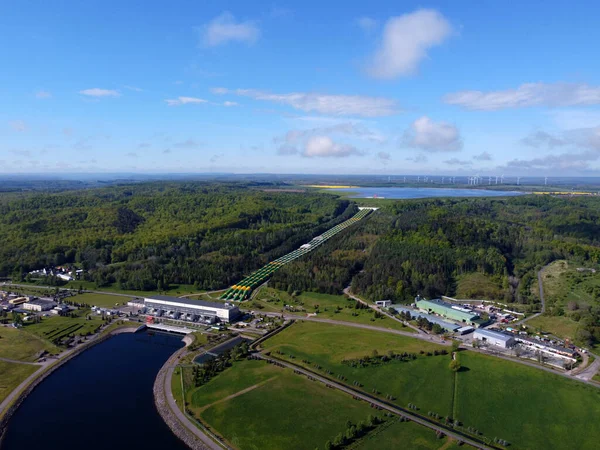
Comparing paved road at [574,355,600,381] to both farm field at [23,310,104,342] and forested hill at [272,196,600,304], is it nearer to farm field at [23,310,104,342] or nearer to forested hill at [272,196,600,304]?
forested hill at [272,196,600,304]

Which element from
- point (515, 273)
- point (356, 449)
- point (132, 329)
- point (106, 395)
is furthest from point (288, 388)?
point (515, 273)

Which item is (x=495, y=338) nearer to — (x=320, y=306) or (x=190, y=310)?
(x=320, y=306)

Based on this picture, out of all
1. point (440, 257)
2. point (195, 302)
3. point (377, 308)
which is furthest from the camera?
point (440, 257)

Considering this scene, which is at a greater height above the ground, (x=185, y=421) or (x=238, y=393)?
(x=238, y=393)

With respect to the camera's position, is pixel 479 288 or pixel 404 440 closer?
pixel 404 440

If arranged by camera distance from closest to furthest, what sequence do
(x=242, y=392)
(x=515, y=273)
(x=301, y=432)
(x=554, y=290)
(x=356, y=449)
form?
(x=356, y=449)
(x=301, y=432)
(x=242, y=392)
(x=554, y=290)
(x=515, y=273)

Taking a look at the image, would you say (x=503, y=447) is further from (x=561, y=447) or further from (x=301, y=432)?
(x=301, y=432)

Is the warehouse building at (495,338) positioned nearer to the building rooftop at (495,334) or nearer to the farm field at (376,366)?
the building rooftop at (495,334)

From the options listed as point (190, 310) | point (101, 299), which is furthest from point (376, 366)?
point (101, 299)
